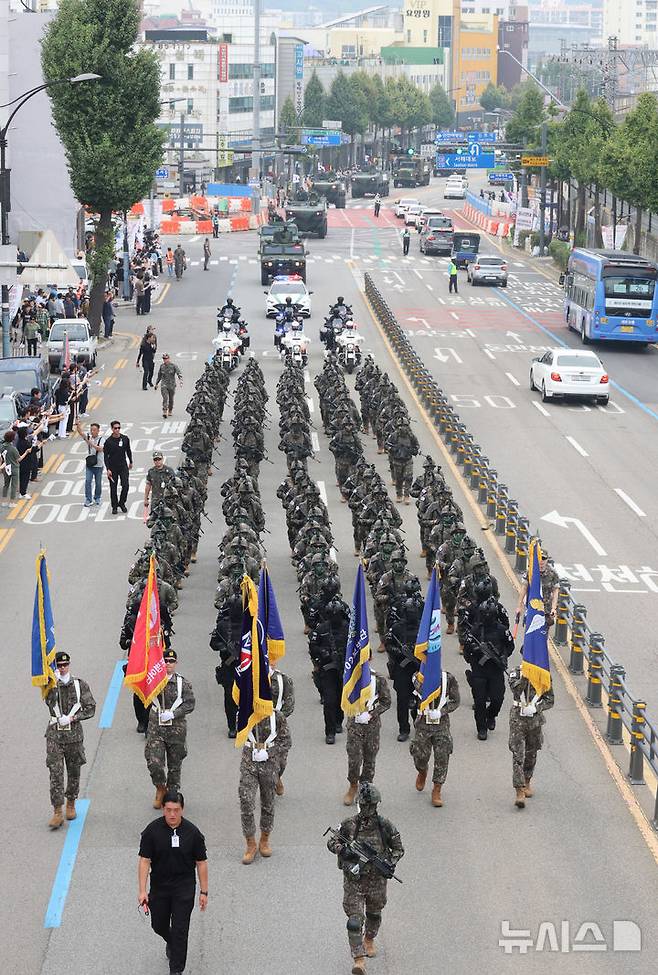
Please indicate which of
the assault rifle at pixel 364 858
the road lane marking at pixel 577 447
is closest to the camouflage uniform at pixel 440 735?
the assault rifle at pixel 364 858

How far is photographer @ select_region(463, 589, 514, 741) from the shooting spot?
57.8 feet

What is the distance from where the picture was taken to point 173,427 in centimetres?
3819

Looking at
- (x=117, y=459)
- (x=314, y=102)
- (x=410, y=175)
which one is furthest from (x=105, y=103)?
(x=314, y=102)

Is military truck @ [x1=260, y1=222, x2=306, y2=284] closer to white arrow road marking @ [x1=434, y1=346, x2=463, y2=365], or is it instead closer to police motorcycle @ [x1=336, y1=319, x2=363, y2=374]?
white arrow road marking @ [x1=434, y1=346, x2=463, y2=365]

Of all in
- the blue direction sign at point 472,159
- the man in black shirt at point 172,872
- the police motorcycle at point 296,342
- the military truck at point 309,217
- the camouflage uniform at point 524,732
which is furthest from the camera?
the blue direction sign at point 472,159

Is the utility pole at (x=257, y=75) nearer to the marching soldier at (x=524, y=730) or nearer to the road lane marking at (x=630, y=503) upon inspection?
the road lane marking at (x=630, y=503)

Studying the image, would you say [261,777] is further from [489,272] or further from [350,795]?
[489,272]

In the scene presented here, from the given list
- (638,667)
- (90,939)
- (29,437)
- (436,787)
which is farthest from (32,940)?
(29,437)

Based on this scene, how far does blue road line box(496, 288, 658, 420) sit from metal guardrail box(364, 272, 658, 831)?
5473 mm

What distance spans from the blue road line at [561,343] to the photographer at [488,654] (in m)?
24.1

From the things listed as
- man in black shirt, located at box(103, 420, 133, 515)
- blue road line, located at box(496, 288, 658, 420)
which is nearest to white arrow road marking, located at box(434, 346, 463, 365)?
blue road line, located at box(496, 288, 658, 420)

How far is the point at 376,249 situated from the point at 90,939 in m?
78.1

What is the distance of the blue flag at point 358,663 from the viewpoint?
1577 centimetres

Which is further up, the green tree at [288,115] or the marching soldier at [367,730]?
the green tree at [288,115]
